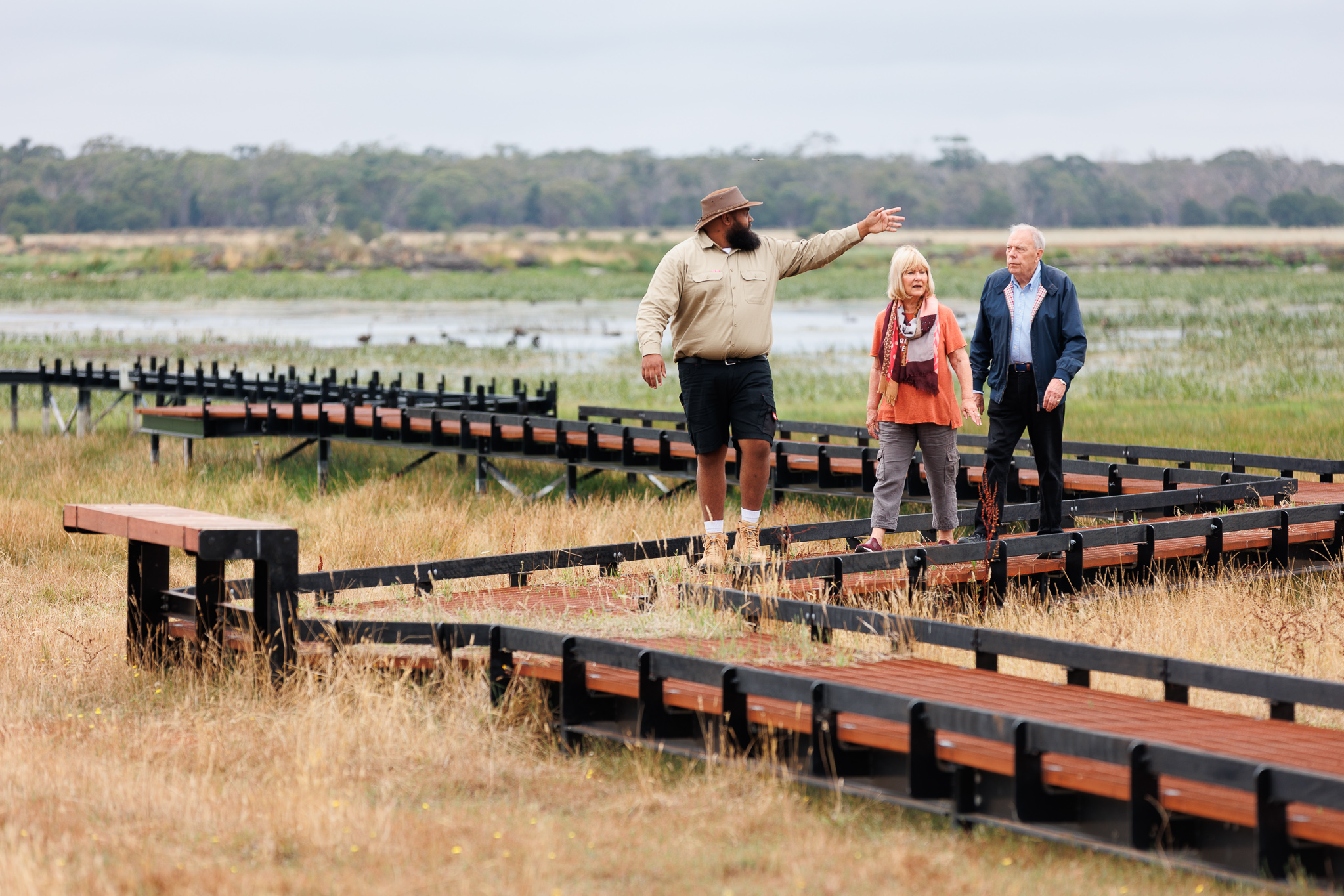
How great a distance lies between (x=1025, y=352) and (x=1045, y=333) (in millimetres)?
149

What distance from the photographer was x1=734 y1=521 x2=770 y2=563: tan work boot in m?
7.39

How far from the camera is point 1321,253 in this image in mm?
98562

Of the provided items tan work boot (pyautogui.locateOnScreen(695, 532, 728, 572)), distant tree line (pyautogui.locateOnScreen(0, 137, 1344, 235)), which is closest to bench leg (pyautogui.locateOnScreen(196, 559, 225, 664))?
tan work boot (pyautogui.locateOnScreen(695, 532, 728, 572))

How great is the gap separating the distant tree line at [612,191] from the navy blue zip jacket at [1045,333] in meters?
119

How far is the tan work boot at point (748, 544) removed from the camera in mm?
7387

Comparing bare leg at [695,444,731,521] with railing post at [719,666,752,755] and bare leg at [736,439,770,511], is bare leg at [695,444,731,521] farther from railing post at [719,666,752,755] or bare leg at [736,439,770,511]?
railing post at [719,666,752,755]

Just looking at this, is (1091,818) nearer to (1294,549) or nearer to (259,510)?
(1294,549)

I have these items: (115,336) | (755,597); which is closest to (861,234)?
(755,597)

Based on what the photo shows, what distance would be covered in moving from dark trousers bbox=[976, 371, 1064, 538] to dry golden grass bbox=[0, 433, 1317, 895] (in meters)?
0.84

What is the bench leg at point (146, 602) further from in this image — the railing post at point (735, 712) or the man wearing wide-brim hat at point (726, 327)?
the railing post at point (735, 712)

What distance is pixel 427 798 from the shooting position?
493cm

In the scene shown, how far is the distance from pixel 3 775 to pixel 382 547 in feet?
19.0

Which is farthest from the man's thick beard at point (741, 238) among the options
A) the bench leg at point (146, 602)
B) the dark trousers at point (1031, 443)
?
the bench leg at point (146, 602)

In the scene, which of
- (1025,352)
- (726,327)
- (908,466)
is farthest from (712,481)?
(1025,352)
